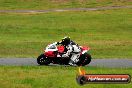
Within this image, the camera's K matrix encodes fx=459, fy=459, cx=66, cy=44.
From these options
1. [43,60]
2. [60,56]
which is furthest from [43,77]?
[43,60]

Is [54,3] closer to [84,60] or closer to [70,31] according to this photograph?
[70,31]

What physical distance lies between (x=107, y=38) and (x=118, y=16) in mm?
14906

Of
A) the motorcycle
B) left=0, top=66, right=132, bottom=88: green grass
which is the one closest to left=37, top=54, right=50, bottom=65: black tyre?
the motorcycle

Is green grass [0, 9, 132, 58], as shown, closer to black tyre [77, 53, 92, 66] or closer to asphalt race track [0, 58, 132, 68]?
asphalt race track [0, 58, 132, 68]

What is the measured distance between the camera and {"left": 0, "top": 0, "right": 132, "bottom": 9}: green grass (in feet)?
208

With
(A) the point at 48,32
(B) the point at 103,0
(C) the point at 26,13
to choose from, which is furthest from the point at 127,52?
(B) the point at 103,0

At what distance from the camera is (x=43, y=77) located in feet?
63.5

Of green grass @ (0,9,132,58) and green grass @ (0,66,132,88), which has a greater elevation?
green grass @ (0,66,132,88)

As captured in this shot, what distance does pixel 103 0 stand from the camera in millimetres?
68438

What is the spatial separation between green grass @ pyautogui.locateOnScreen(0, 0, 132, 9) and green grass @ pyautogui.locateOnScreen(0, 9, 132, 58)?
21.1ft

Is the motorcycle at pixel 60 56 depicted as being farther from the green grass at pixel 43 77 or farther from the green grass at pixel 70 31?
the green grass at pixel 70 31

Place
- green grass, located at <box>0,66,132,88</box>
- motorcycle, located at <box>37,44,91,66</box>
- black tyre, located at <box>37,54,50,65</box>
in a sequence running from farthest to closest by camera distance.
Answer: black tyre, located at <box>37,54,50,65</box>, motorcycle, located at <box>37,44,91,66</box>, green grass, located at <box>0,66,132,88</box>

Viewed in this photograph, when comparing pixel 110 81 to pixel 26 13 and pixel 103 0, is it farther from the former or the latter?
pixel 103 0

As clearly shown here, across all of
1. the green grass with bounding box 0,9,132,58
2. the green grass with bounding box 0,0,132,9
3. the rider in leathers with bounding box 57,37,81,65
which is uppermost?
the rider in leathers with bounding box 57,37,81,65
